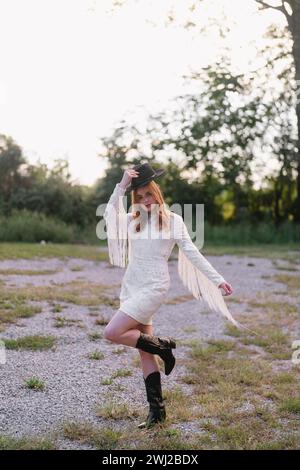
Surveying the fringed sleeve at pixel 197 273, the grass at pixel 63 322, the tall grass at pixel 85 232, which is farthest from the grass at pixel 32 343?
the tall grass at pixel 85 232

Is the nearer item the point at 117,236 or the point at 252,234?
the point at 117,236

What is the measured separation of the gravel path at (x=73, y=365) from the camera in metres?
4.86

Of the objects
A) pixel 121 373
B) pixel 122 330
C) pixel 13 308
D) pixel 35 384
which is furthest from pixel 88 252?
pixel 122 330

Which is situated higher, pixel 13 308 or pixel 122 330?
pixel 122 330

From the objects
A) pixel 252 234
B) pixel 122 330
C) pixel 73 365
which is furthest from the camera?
pixel 252 234

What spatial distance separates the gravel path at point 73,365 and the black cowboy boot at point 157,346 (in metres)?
0.59

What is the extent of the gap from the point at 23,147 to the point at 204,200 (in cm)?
641

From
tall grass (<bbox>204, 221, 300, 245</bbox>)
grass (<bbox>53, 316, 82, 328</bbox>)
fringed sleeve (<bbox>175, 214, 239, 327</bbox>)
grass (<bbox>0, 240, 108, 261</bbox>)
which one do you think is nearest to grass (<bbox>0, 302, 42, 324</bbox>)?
grass (<bbox>53, 316, 82, 328</bbox>)

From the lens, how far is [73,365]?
6.19 metres

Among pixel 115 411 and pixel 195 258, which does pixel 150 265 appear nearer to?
pixel 195 258

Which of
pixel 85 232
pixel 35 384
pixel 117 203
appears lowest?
pixel 35 384

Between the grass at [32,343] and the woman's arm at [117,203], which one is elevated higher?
the woman's arm at [117,203]

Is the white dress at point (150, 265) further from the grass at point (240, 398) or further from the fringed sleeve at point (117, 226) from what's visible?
the grass at point (240, 398)

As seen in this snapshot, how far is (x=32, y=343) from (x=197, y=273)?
2629mm
